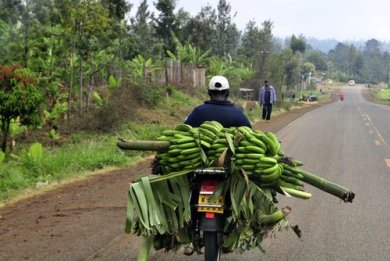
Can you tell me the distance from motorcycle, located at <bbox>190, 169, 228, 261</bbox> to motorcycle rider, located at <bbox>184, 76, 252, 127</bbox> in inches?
31.7

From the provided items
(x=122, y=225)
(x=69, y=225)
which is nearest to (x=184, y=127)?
(x=122, y=225)

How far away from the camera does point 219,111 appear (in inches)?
225

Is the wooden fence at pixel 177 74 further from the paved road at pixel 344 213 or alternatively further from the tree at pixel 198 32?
the paved road at pixel 344 213

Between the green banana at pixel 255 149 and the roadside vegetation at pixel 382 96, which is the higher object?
the green banana at pixel 255 149

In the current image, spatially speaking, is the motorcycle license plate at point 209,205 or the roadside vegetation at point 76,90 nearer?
the motorcycle license plate at point 209,205

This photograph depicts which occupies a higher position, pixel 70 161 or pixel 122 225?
pixel 122 225


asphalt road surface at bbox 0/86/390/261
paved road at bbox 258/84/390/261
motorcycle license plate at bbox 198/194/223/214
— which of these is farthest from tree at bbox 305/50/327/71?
motorcycle license plate at bbox 198/194/223/214

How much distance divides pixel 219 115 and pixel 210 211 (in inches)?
45.4

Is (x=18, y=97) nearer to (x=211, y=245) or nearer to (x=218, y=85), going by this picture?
(x=218, y=85)

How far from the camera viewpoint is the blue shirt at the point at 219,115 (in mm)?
5684

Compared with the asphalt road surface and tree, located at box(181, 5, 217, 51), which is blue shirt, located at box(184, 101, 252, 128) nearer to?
the asphalt road surface

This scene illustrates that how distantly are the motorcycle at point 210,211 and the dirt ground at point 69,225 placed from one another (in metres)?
1.34

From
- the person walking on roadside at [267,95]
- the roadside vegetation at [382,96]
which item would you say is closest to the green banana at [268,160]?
the person walking on roadside at [267,95]

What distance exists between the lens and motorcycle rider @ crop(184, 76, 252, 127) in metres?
5.69
